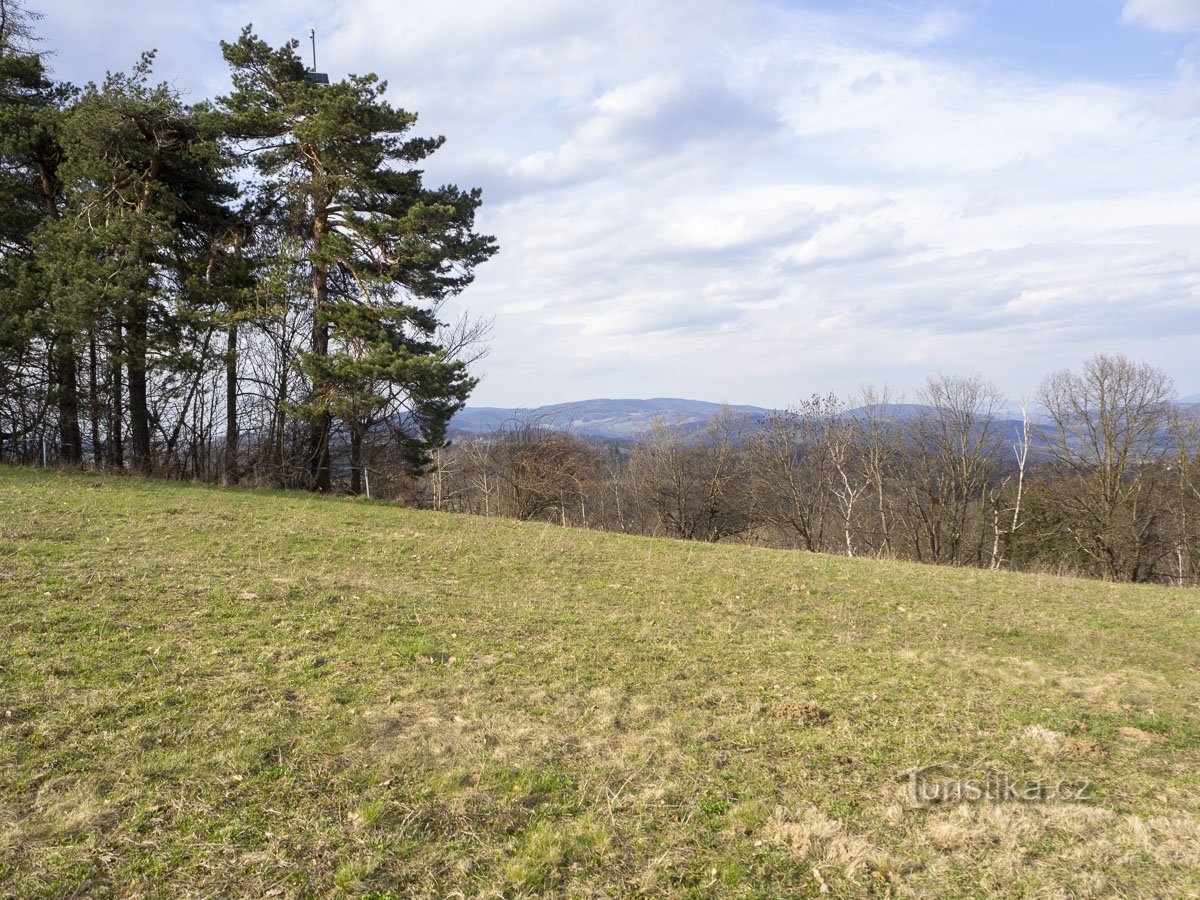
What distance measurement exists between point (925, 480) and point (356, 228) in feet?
93.8

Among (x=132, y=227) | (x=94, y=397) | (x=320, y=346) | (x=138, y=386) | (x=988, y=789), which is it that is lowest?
(x=988, y=789)

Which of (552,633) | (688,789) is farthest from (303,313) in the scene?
(688,789)

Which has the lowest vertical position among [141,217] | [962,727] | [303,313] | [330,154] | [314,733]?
[962,727]

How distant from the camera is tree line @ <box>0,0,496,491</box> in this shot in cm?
1684

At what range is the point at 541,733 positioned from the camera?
538 centimetres

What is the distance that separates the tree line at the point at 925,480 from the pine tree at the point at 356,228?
8464 mm

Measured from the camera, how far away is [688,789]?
15.2 ft

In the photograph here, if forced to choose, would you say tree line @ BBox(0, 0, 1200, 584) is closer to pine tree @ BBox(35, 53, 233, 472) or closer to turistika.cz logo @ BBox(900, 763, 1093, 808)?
pine tree @ BBox(35, 53, 233, 472)

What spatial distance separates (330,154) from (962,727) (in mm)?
18520

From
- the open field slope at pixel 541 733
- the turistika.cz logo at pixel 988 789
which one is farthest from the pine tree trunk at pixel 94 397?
the turistika.cz logo at pixel 988 789

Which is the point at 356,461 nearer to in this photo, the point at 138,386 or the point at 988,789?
the point at 138,386

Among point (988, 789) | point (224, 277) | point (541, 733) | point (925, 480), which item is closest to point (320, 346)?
point (224, 277)

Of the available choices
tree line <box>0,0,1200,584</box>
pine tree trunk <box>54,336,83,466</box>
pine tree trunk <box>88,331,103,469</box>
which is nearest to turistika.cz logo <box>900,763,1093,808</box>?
tree line <box>0,0,1200,584</box>

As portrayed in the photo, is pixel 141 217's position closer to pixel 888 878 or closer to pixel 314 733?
pixel 314 733
